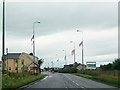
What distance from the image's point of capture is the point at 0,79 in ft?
127

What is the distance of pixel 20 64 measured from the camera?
141125 millimetres

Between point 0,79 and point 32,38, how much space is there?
27.5m

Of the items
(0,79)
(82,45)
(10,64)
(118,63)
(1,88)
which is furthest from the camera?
(10,64)

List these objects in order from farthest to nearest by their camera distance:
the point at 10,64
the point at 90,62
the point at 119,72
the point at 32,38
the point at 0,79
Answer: the point at 10,64, the point at 90,62, the point at 32,38, the point at 119,72, the point at 0,79

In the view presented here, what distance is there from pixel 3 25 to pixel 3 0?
2253mm

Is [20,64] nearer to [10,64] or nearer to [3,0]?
[10,64]

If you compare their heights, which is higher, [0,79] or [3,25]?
[3,25]

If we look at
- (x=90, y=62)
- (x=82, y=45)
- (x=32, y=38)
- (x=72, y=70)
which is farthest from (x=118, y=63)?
(x=72, y=70)

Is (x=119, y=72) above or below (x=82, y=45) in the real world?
below

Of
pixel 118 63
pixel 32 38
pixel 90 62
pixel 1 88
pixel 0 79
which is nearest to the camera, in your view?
pixel 1 88

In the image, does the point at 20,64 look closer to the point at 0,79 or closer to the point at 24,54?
the point at 24,54

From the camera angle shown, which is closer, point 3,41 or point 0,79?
point 3,41

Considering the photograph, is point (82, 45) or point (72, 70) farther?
point (72, 70)

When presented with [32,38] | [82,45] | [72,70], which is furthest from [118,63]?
[72,70]
